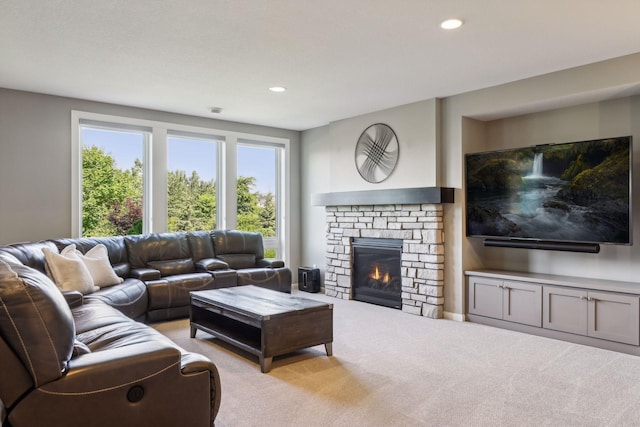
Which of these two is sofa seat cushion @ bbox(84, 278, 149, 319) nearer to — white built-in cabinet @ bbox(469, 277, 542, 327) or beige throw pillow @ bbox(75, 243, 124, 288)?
beige throw pillow @ bbox(75, 243, 124, 288)

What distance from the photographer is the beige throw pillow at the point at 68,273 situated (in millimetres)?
3939

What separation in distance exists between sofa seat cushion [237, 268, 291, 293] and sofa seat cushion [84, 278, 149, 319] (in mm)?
1191

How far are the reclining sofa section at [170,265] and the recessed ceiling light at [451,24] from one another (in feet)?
11.6

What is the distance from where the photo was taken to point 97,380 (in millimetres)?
→ 1814

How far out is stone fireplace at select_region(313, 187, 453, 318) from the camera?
5074mm

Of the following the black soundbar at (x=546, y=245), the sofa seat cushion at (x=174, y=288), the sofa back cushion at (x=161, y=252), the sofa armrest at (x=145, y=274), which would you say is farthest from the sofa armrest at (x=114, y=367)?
the black soundbar at (x=546, y=245)

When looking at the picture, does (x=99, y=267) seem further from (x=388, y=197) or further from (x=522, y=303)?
(x=522, y=303)

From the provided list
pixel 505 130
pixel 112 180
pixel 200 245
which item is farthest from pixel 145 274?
pixel 505 130

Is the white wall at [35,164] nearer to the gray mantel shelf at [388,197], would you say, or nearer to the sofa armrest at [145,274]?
the sofa armrest at [145,274]

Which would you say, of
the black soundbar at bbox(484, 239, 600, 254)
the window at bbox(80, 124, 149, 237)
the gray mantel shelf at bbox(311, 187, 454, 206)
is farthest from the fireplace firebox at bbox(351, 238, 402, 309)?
the window at bbox(80, 124, 149, 237)

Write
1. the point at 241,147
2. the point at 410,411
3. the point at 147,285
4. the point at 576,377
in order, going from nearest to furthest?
the point at 410,411, the point at 576,377, the point at 147,285, the point at 241,147

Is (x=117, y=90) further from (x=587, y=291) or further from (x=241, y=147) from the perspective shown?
(x=587, y=291)

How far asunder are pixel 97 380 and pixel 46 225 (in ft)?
12.6

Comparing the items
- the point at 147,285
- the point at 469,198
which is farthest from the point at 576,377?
the point at 147,285
